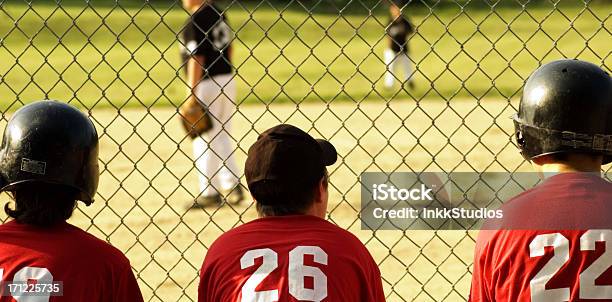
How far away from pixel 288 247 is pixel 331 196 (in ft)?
19.7

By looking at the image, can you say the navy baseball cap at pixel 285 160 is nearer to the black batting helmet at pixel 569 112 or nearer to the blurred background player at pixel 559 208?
the blurred background player at pixel 559 208

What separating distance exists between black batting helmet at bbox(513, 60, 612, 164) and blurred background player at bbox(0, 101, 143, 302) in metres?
1.45

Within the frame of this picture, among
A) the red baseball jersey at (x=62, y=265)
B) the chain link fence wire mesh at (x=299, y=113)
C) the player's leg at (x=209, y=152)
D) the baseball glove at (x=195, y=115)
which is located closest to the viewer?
the red baseball jersey at (x=62, y=265)

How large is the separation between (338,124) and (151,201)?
4802 millimetres

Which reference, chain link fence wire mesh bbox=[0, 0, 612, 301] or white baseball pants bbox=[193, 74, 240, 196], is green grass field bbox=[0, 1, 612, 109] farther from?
white baseball pants bbox=[193, 74, 240, 196]

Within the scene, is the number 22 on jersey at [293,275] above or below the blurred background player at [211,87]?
below

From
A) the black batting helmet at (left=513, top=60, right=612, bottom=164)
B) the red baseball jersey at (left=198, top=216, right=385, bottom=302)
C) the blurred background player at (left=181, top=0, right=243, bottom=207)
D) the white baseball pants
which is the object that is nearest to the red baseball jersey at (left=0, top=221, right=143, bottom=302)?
the red baseball jersey at (left=198, top=216, right=385, bottom=302)

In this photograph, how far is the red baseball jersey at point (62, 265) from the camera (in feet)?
11.0

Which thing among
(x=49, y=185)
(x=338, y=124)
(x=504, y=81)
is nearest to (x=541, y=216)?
(x=49, y=185)

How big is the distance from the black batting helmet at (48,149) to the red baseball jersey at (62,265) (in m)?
0.17

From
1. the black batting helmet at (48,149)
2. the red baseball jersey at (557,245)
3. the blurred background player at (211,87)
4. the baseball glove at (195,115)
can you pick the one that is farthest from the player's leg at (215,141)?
the red baseball jersey at (557,245)

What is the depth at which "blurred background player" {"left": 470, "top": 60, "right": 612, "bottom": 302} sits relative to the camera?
3.25 m

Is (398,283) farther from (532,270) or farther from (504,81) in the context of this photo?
(504,81)

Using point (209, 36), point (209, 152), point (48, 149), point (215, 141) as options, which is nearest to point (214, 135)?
point (215, 141)
